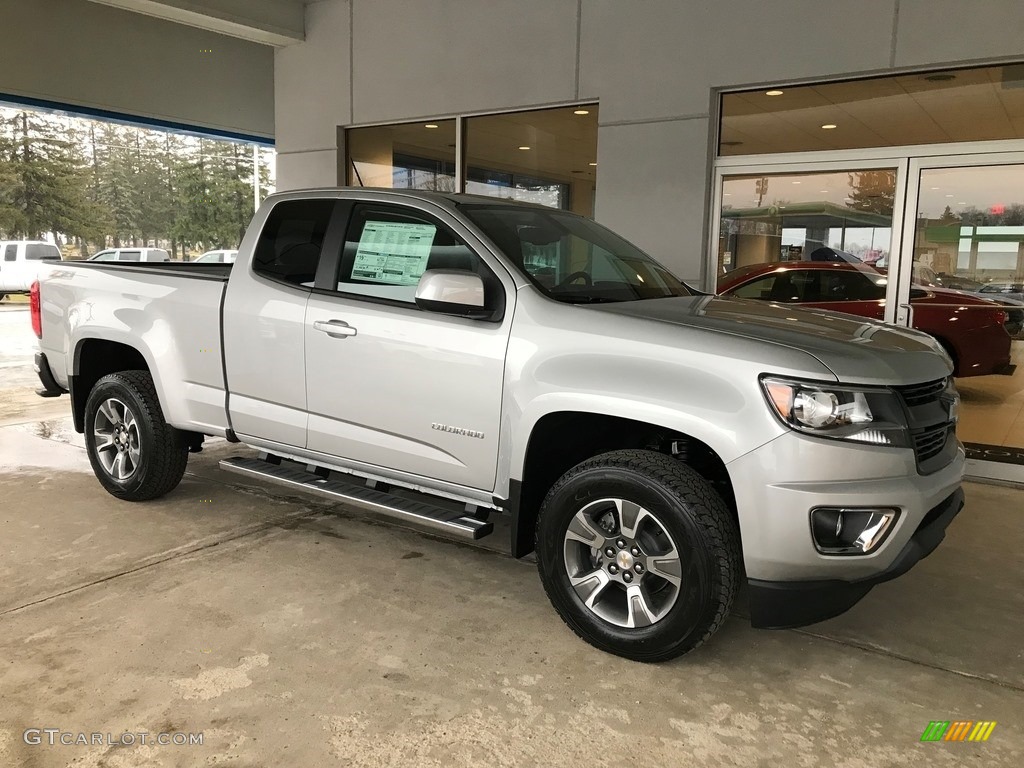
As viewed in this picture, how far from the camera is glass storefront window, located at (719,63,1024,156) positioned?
6035 mm

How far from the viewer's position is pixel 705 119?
7.16 meters

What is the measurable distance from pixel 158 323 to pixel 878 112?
5.56m

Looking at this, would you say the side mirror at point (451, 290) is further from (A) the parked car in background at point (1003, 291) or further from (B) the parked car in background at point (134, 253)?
(B) the parked car in background at point (134, 253)

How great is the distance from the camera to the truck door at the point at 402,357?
3594mm

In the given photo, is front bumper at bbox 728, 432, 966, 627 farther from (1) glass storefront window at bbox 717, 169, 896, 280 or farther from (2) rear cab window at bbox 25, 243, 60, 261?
(2) rear cab window at bbox 25, 243, 60, 261

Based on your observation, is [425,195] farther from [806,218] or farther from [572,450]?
[806,218]

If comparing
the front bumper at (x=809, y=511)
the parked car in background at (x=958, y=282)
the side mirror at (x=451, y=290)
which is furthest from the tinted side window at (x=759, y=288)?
the front bumper at (x=809, y=511)

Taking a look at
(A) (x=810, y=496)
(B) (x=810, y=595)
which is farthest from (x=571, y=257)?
(B) (x=810, y=595)

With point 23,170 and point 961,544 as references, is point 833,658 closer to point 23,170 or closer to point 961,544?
point 961,544

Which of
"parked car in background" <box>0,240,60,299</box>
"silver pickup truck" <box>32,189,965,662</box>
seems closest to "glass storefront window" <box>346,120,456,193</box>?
"silver pickup truck" <box>32,189,965,662</box>

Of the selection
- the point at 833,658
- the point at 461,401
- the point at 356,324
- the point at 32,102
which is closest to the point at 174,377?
the point at 356,324

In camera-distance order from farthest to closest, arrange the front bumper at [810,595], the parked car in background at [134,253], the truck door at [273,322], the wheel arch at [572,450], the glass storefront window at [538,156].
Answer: the parked car in background at [134,253], the glass storefront window at [538,156], the truck door at [273,322], the wheel arch at [572,450], the front bumper at [810,595]

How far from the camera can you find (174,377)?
15.5 feet

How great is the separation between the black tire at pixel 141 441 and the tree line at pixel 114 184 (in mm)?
11031
